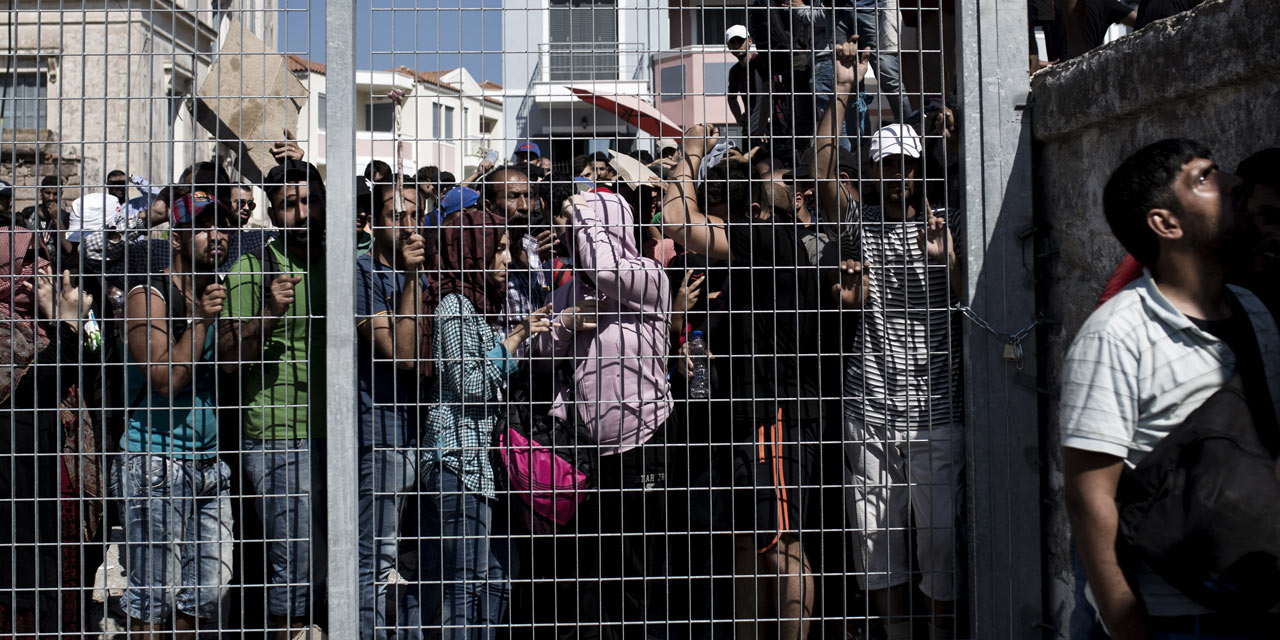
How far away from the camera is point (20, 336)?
4320 mm

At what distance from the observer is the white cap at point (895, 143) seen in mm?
3833

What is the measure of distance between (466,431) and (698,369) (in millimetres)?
863

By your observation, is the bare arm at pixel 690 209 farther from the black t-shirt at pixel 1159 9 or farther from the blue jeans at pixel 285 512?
the black t-shirt at pixel 1159 9

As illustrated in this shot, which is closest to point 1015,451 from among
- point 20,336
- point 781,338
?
point 781,338

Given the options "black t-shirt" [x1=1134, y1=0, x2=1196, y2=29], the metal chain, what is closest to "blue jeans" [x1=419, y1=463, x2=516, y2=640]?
the metal chain

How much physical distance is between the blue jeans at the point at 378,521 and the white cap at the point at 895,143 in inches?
76.5

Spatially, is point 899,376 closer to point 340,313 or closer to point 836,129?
point 836,129

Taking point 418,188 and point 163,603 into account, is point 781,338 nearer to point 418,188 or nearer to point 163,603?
point 418,188

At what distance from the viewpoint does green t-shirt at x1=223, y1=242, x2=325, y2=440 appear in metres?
3.93

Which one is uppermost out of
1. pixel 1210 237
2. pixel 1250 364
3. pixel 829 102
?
pixel 829 102

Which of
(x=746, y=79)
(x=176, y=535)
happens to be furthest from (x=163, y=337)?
(x=746, y=79)

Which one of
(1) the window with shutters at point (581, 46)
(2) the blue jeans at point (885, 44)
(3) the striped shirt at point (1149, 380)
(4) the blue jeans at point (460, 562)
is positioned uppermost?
(2) the blue jeans at point (885, 44)

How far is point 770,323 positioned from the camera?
4012 millimetres

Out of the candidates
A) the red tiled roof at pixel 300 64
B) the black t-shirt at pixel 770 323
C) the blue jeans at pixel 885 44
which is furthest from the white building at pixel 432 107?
the blue jeans at pixel 885 44
